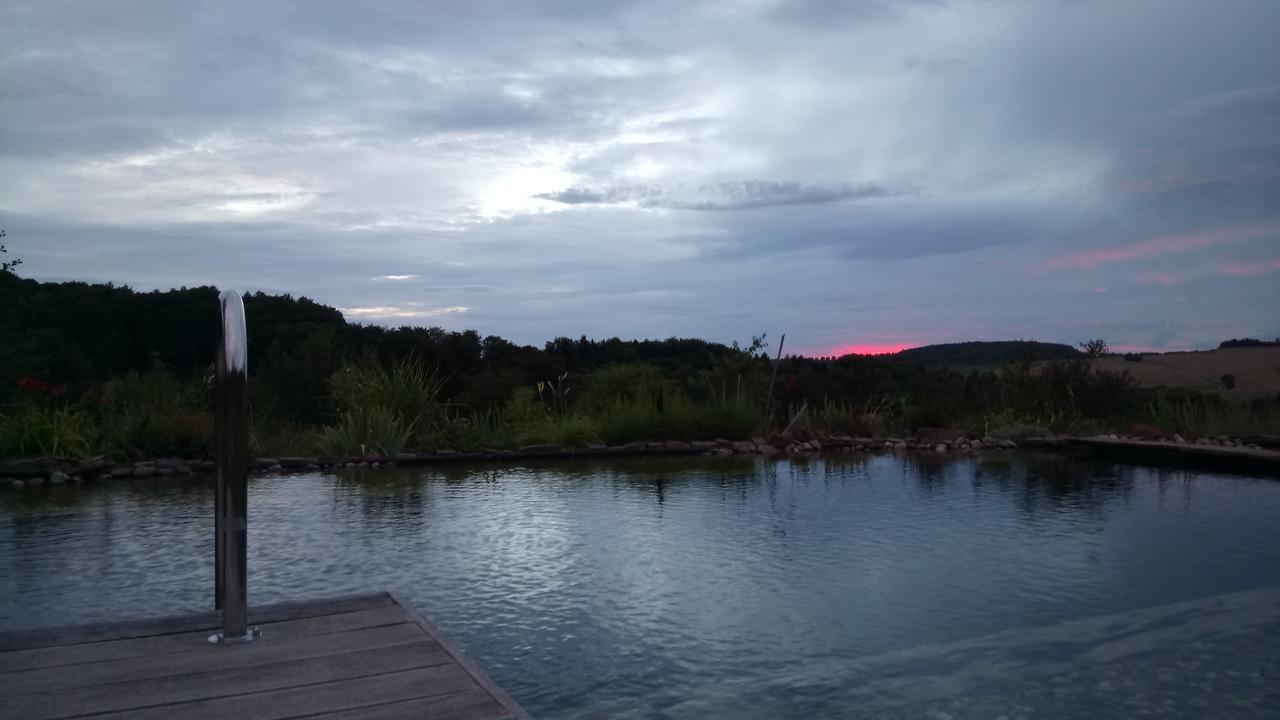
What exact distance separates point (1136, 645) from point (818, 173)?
9.37 metres

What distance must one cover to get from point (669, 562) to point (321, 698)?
118 inches

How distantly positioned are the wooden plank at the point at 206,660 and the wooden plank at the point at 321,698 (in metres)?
0.25

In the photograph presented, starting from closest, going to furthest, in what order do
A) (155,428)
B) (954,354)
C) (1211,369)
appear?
(155,428) < (1211,369) < (954,354)

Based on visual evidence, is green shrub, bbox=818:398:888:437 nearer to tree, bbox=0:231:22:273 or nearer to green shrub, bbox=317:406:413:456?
green shrub, bbox=317:406:413:456

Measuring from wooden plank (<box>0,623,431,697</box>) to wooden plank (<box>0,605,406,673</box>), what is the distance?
0.04 m

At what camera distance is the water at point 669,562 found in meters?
3.55

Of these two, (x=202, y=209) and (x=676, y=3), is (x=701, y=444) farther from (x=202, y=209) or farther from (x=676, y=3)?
(x=202, y=209)

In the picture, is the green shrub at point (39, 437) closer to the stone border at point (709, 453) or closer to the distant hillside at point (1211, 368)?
the stone border at point (709, 453)

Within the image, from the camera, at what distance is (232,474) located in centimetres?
265

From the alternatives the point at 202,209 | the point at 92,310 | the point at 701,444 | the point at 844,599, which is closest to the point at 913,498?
the point at 844,599

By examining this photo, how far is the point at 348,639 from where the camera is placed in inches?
104

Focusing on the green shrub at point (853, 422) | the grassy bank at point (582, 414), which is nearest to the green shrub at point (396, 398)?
the grassy bank at point (582, 414)

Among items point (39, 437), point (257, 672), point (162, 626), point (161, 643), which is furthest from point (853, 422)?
point (257, 672)

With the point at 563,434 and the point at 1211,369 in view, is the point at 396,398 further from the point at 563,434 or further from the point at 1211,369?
the point at 1211,369
